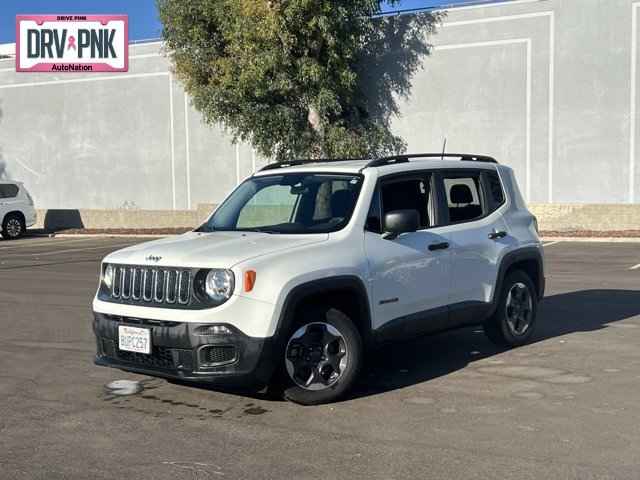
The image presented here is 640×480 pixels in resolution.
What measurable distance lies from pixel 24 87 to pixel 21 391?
1125 inches

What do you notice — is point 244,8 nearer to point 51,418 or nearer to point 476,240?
point 476,240

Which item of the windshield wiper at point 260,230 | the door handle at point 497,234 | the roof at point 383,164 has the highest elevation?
the roof at point 383,164

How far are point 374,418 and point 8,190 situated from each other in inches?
964

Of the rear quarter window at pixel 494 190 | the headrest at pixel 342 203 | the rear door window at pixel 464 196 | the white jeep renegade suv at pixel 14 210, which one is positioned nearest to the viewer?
the headrest at pixel 342 203

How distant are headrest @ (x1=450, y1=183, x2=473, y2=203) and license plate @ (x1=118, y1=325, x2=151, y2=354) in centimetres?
308

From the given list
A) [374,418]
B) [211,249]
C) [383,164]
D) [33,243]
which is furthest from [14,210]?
[374,418]

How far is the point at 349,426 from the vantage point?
227 inches

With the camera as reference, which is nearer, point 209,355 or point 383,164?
point 209,355

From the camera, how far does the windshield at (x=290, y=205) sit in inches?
267

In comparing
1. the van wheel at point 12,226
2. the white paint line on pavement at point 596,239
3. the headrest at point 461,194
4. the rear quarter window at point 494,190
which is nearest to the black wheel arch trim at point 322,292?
the headrest at point 461,194

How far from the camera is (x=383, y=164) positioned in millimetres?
7156

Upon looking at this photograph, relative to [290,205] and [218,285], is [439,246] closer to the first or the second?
[290,205]

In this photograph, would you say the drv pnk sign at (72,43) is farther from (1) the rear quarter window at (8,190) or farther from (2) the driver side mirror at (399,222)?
(2) the driver side mirror at (399,222)

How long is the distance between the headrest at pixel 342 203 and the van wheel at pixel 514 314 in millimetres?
2129
